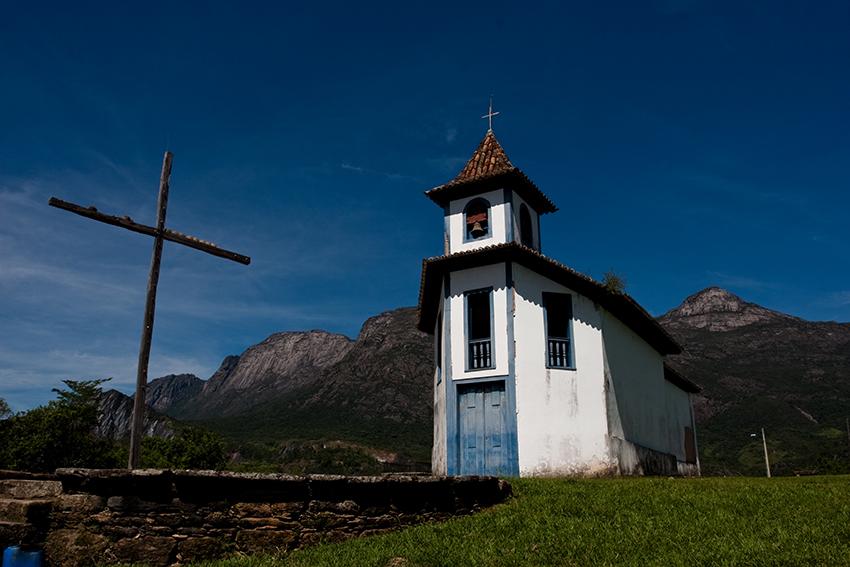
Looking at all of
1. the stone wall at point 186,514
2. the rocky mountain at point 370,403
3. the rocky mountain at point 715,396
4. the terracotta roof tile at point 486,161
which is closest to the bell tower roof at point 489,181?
the terracotta roof tile at point 486,161

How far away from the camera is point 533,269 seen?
17.5 m

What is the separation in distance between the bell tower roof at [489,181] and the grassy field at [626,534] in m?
10.2

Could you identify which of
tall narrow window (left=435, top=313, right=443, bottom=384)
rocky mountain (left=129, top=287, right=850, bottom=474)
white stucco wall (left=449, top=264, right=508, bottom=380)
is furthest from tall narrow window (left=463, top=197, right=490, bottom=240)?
rocky mountain (left=129, top=287, right=850, bottom=474)

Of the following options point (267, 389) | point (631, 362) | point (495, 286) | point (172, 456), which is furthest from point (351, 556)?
point (267, 389)

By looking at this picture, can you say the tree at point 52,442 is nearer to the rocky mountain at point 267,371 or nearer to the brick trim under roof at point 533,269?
the brick trim under roof at point 533,269

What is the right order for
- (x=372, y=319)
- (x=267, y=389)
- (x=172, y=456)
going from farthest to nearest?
(x=267, y=389), (x=372, y=319), (x=172, y=456)

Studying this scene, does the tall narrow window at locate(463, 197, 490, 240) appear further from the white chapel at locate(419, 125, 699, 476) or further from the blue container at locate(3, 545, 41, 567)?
the blue container at locate(3, 545, 41, 567)

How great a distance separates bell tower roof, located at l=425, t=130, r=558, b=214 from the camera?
60.8 feet

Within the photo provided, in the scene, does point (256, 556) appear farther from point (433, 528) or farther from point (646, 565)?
point (646, 565)

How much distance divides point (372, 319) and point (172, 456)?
81282 mm

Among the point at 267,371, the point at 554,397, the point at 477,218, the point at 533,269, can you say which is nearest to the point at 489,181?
the point at 477,218

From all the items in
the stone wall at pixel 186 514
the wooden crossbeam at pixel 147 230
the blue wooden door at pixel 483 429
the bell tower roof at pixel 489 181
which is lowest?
the stone wall at pixel 186 514

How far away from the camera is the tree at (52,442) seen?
33312 millimetres

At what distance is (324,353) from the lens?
168750 millimetres
